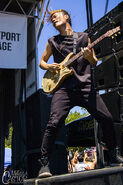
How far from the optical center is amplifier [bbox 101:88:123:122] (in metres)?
2.59

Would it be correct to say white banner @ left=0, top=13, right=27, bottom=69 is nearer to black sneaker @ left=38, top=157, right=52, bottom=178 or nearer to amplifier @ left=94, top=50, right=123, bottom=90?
amplifier @ left=94, top=50, right=123, bottom=90

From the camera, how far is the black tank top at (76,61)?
2.46m

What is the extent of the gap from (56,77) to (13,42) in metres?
3.06

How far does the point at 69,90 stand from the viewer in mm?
2430

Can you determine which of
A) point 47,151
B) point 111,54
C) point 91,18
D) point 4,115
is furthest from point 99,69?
point 4,115

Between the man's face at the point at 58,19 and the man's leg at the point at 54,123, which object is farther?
the man's face at the point at 58,19

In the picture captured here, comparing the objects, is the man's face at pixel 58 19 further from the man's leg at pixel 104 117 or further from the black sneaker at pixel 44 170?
the black sneaker at pixel 44 170

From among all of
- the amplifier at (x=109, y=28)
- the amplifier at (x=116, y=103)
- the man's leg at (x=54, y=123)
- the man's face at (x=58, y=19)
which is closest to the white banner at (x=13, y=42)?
the amplifier at (x=109, y=28)

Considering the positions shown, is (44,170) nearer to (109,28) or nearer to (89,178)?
(89,178)

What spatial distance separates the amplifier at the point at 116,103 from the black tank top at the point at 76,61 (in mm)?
382

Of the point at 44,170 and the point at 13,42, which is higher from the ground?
the point at 13,42

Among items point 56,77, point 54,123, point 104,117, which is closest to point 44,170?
point 54,123

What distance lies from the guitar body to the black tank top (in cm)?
6

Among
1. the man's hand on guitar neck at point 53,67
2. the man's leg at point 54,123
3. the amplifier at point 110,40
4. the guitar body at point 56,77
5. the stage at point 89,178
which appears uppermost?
the amplifier at point 110,40
